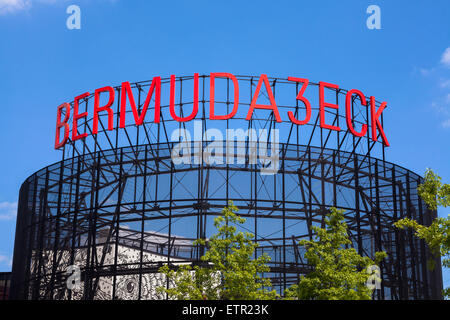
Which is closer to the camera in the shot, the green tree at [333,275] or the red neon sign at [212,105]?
the green tree at [333,275]

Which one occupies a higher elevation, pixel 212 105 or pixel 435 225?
pixel 212 105

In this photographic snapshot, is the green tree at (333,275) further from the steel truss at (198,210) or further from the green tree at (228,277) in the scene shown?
the steel truss at (198,210)

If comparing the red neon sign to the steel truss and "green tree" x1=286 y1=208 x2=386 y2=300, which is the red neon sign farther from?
"green tree" x1=286 y1=208 x2=386 y2=300

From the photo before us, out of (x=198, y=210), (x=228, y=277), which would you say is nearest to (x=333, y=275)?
→ (x=228, y=277)

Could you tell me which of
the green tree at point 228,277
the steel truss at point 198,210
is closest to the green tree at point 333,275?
the green tree at point 228,277

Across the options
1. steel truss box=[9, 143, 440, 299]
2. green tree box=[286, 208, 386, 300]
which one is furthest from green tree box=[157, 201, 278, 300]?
steel truss box=[9, 143, 440, 299]

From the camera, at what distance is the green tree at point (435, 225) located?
114ft

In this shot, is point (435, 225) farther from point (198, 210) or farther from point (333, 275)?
point (198, 210)

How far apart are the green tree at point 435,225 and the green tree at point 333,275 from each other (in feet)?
13.0

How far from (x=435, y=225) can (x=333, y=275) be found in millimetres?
6192

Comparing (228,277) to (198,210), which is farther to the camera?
(198,210)

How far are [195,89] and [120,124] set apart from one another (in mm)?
6445

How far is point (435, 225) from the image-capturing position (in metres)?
35.4
